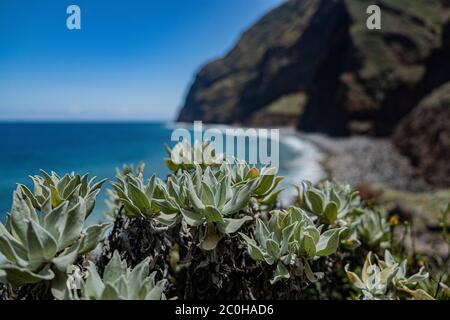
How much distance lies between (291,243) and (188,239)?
447 millimetres

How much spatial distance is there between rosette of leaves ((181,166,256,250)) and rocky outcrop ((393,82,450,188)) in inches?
626

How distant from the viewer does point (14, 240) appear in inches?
44.3

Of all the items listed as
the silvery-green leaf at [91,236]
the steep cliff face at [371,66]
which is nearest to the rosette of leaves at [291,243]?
the silvery-green leaf at [91,236]

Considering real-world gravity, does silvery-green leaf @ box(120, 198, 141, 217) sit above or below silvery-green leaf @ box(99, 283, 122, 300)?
above

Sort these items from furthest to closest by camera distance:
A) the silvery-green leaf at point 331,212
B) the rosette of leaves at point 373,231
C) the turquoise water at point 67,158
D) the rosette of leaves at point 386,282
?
the turquoise water at point 67,158 → the rosette of leaves at point 373,231 → the silvery-green leaf at point 331,212 → the rosette of leaves at point 386,282

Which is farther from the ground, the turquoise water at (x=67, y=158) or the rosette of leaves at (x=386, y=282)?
the rosette of leaves at (x=386, y=282)

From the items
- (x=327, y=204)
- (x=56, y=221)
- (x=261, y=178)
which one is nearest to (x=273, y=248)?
(x=261, y=178)

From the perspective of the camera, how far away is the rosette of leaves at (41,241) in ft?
3.61

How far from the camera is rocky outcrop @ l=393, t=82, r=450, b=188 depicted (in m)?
16.2

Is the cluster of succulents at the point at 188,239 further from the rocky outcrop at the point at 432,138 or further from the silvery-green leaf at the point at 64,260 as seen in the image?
the rocky outcrop at the point at 432,138

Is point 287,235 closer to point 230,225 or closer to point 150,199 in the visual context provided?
point 230,225

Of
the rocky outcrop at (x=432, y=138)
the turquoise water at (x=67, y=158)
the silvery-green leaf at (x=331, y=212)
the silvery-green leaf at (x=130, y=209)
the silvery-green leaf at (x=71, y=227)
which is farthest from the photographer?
the turquoise water at (x=67, y=158)

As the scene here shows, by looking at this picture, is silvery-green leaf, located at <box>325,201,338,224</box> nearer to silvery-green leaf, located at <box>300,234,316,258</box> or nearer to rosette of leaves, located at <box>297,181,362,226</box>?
rosette of leaves, located at <box>297,181,362,226</box>

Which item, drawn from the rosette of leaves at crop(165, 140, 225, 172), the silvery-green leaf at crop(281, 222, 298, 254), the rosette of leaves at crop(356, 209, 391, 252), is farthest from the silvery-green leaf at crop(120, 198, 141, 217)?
the rosette of leaves at crop(356, 209, 391, 252)
